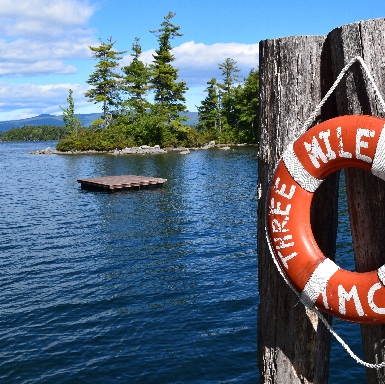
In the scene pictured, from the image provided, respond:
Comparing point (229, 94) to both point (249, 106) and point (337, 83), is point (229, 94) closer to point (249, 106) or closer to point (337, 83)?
point (249, 106)

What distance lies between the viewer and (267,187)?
271cm

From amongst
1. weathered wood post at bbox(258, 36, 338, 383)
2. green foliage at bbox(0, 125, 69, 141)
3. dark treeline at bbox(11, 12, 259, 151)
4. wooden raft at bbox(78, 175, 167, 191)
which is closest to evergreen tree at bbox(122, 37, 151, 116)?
dark treeline at bbox(11, 12, 259, 151)

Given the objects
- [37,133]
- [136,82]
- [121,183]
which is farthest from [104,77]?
[37,133]

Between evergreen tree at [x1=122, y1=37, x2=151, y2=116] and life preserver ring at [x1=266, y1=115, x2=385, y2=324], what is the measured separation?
187ft

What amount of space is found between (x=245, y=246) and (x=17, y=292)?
19.9ft

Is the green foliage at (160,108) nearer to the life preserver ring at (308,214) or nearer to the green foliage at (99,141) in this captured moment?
the green foliage at (99,141)

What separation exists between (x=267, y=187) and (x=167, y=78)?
55301 millimetres

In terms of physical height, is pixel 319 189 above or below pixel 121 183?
above

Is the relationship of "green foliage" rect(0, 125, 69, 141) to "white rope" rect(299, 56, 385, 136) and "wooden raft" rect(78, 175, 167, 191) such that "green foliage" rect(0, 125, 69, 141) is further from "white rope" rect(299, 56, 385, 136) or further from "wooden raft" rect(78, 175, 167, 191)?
"white rope" rect(299, 56, 385, 136)

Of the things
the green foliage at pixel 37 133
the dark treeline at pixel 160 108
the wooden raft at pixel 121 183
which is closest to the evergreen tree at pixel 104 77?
the dark treeline at pixel 160 108

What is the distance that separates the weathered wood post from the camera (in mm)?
2566

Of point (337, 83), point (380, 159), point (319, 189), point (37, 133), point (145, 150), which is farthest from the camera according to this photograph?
point (37, 133)

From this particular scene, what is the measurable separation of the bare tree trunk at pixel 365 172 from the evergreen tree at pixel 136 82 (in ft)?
187

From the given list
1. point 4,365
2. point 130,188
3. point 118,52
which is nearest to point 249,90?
point 118,52
